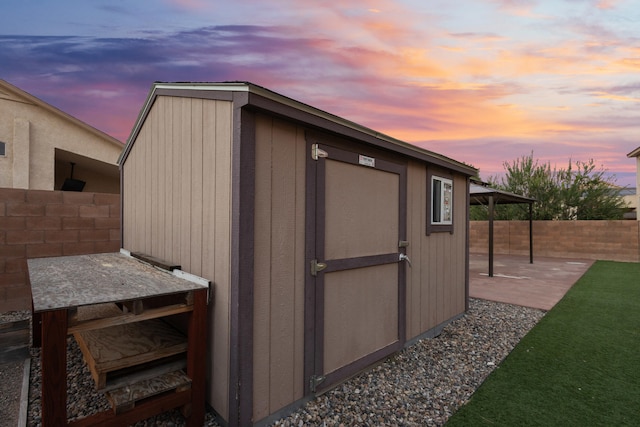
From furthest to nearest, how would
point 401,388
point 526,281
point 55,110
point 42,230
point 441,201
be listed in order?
point 55,110, point 526,281, point 42,230, point 441,201, point 401,388

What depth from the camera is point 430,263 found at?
3896 mm

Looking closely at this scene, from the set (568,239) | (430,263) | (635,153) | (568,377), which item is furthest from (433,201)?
(635,153)

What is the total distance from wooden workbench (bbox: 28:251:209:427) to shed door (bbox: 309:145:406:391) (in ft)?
2.79

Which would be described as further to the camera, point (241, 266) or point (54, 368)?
point (241, 266)

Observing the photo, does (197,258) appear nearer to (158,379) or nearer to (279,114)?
(158,379)

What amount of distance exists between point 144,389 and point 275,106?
188cm

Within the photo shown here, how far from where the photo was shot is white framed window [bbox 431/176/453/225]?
3967 millimetres

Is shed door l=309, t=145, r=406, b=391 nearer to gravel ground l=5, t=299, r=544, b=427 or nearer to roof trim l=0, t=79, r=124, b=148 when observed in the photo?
gravel ground l=5, t=299, r=544, b=427

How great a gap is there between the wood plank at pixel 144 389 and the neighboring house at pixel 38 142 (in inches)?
336

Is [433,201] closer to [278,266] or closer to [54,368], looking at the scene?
[278,266]

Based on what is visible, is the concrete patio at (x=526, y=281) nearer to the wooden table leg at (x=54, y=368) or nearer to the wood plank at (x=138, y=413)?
the wood plank at (x=138, y=413)

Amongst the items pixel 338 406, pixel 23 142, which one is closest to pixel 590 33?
pixel 338 406

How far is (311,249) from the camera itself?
7.92 feet

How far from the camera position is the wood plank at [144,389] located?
1.79m
